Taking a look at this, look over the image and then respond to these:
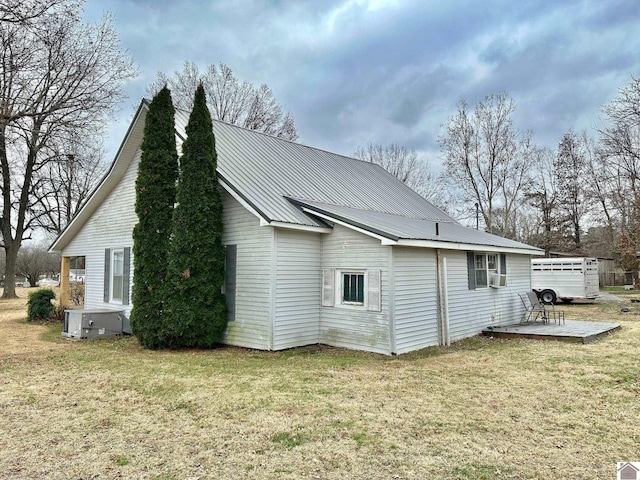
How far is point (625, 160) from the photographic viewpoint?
2894 cm

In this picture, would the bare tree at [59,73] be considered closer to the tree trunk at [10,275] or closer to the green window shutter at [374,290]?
the green window shutter at [374,290]

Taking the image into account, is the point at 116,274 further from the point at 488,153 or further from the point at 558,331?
the point at 488,153

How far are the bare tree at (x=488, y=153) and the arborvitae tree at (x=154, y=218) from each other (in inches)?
981

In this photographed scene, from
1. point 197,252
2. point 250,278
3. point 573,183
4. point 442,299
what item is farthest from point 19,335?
point 573,183

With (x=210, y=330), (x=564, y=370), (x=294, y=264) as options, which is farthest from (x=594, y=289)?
(x=210, y=330)

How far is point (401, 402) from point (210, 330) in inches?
198

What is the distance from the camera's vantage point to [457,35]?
13.8 m

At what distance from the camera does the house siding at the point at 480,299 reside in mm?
10719

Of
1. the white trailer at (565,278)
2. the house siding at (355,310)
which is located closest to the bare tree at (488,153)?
the white trailer at (565,278)

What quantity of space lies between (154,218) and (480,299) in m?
8.57

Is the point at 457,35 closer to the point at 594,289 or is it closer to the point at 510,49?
the point at 510,49

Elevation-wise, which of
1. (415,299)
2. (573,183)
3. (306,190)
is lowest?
(415,299)

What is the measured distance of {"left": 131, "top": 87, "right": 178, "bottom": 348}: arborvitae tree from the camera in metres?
9.59

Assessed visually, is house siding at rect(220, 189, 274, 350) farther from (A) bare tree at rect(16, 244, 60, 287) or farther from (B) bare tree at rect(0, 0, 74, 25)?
A: (A) bare tree at rect(16, 244, 60, 287)
